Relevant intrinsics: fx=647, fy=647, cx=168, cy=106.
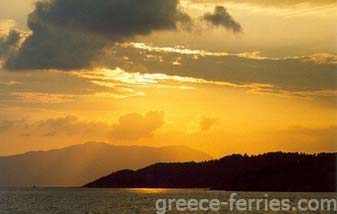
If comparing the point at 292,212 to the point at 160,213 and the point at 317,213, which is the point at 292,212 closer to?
the point at 317,213

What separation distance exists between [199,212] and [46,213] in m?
29.9

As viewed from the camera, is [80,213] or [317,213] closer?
[317,213]

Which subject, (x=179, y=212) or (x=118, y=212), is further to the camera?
(x=118, y=212)

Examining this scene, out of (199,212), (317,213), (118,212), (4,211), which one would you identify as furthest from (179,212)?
(4,211)

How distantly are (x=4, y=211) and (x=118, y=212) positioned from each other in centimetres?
2336

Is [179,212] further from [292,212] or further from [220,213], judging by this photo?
[292,212]

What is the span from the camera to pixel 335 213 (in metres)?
111

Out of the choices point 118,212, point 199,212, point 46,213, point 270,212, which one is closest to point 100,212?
point 118,212

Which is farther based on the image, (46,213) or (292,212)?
(46,213)

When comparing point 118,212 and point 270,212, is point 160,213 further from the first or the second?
point 270,212

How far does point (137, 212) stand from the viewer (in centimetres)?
11469

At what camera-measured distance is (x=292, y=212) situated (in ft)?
367

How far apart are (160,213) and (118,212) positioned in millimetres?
8331

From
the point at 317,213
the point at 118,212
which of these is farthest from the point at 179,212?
the point at 317,213
